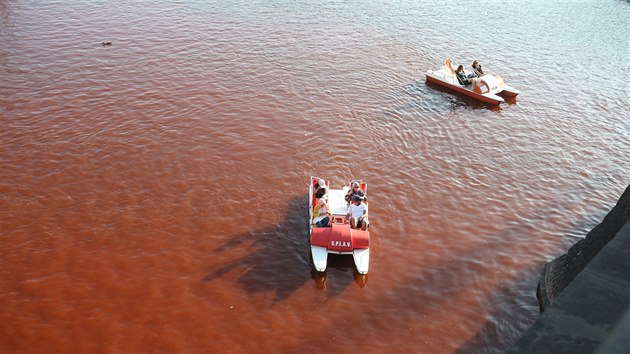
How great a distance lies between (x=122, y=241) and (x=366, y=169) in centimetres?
776

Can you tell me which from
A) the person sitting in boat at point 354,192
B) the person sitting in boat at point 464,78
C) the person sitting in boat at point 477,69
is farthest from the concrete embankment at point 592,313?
the person sitting in boat at point 477,69

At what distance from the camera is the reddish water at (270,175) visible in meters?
11.3

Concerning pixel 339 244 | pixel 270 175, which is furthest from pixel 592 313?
pixel 270 175

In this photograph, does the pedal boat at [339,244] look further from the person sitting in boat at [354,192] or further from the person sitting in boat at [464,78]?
the person sitting in boat at [464,78]

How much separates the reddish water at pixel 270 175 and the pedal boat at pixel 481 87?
54 cm

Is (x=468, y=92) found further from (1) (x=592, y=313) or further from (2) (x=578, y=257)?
(1) (x=592, y=313)

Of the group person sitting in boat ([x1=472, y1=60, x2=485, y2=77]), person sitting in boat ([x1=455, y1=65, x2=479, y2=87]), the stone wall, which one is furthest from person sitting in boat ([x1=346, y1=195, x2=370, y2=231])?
person sitting in boat ([x1=472, y1=60, x2=485, y2=77])

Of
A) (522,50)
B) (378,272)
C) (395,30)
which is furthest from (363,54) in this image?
(378,272)

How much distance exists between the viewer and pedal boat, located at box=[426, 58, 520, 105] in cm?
2161

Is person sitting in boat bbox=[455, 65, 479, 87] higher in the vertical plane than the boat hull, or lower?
higher

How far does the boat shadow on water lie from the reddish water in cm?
6

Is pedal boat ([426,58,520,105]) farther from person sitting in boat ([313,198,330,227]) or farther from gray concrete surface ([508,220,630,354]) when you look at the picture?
gray concrete surface ([508,220,630,354])

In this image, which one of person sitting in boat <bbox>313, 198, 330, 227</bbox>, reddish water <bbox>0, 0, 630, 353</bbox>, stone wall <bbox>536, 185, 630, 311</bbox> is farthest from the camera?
person sitting in boat <bbox>313, 198, 330, 227</bbox>

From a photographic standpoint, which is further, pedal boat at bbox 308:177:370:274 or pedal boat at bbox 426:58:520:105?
pedal boat at bbox 426:58:520:105
